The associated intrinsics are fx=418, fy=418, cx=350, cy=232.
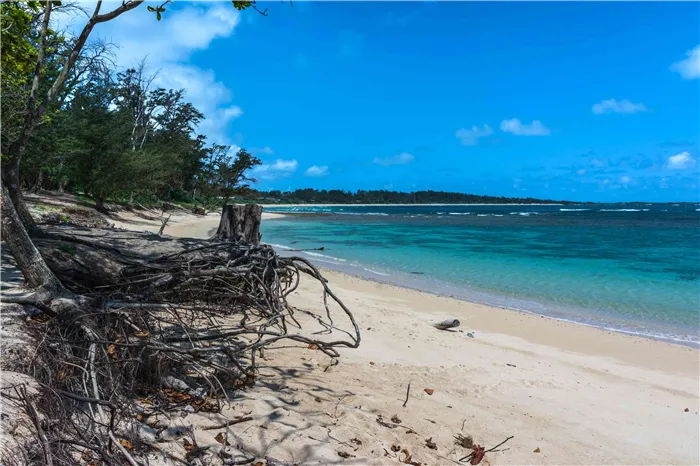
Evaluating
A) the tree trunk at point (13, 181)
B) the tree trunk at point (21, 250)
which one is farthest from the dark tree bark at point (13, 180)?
the tree trunk at point (21, 250)

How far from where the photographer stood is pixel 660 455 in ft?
12.3

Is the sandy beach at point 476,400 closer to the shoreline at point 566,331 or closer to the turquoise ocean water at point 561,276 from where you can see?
the shoreline at point 566,331

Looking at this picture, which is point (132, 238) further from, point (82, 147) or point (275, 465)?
point (82, 147)

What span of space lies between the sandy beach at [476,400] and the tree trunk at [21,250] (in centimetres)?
177

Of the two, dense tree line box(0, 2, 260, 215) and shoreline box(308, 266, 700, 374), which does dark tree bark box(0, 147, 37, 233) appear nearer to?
dense tree line box(0, 2, 260, 215)

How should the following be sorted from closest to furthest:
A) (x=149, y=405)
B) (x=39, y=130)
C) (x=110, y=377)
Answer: (x=110, y=377) < (x=149, y=405) < (x=39, y=130)

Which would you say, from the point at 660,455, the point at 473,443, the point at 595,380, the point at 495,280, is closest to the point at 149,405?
the point at 473,443

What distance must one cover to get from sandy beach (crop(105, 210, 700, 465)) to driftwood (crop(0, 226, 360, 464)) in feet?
1.39

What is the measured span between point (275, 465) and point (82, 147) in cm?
2361

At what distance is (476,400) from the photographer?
173 inches

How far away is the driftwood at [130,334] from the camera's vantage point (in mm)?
2303

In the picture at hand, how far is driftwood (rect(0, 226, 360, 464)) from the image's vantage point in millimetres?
2303

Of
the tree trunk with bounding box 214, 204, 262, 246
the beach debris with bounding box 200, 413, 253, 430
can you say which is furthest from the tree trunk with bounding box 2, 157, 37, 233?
the beach debris with bounding box 200, 413, 253, 430

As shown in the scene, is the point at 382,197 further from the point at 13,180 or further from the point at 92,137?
the point at 13,180
